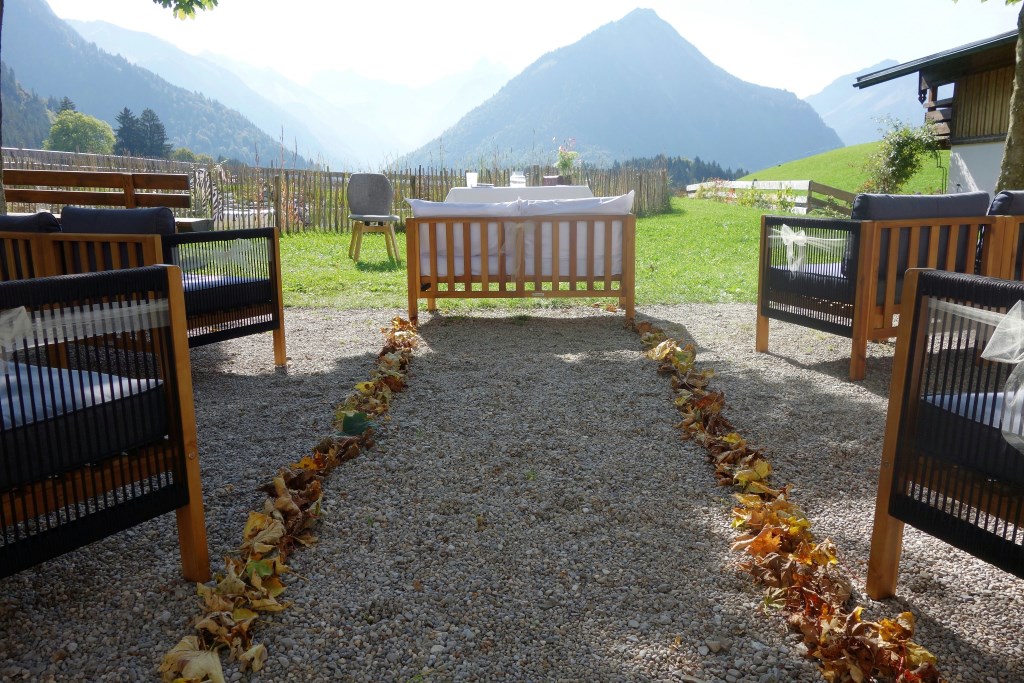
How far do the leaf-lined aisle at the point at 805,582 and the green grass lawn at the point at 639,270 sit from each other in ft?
12.9

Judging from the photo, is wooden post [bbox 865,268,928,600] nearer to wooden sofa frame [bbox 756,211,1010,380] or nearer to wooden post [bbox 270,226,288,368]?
wooden sofa frame [bbox 756,211,1010,380]

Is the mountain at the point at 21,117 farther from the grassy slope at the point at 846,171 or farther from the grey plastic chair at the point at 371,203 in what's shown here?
the grey plastic chair at the point at 371,203

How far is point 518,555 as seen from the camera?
2293mm

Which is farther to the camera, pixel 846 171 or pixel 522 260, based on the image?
pixel 846 171

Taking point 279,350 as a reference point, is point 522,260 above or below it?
above

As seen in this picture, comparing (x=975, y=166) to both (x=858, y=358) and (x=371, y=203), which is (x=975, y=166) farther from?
(x=858, y=358)

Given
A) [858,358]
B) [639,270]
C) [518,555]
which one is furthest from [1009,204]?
[639,270]

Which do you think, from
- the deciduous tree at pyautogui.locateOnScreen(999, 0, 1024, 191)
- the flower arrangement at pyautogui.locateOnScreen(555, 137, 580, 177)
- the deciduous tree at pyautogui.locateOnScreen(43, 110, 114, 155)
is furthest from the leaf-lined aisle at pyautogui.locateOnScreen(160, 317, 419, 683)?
the deciduous tree at pyautogui.locateOnScreen(43, 110, 114, 155)

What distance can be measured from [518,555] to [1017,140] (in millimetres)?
7942

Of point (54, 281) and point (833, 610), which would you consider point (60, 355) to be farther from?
point (833, 610)

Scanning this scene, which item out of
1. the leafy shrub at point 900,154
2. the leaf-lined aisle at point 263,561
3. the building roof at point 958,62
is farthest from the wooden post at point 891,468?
the leafy shrub at point 900,154

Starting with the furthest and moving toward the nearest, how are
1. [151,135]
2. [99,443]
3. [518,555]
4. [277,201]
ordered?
[151,135], [277,201], [518,555], [99,443]

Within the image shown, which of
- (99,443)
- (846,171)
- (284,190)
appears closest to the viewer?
(99,443)

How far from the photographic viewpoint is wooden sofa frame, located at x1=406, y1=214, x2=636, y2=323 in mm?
5703
